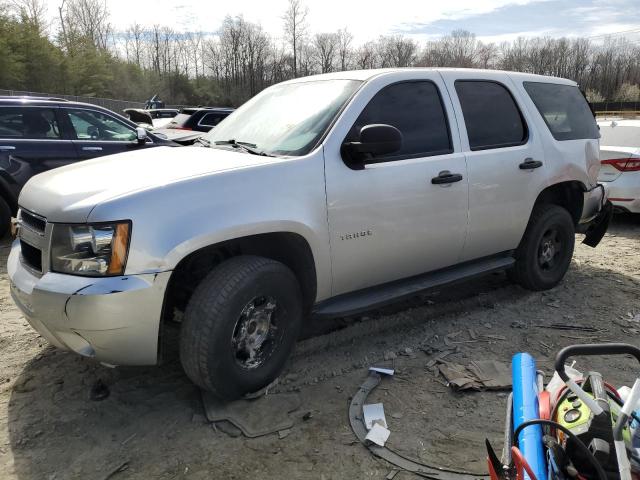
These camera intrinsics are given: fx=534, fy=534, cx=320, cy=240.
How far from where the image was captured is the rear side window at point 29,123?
667 centimetres

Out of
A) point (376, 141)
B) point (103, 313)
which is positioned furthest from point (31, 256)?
point (376, 141)

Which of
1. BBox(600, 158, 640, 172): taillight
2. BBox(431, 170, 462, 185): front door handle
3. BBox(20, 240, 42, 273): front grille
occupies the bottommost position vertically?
BBox(600, 158, 640, 172): taillight

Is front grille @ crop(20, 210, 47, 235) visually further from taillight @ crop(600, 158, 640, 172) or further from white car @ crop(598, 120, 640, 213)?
taillight @ crop(600, 158, 640, 172)

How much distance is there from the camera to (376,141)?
3.22 m

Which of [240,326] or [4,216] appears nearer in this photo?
[240,326]

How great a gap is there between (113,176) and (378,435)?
2.04 meters

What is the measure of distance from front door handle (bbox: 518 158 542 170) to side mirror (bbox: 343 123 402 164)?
1.66m

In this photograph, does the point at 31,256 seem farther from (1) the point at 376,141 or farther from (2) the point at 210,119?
(2) the point at 210,119

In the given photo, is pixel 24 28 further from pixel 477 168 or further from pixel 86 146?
pixel 477 168

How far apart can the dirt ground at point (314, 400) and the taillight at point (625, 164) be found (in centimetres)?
336

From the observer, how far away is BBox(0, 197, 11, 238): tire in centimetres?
661

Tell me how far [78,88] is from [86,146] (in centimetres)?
4874

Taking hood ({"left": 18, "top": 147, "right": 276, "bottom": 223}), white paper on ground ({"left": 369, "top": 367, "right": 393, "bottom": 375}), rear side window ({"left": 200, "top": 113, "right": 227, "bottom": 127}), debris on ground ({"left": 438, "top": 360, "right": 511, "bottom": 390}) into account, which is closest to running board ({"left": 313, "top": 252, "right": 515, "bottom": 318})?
white paper on ground ({"left": 369, "top": 367, "right": 393, "bottom": 375})

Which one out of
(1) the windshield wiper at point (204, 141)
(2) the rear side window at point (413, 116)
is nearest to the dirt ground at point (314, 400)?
(2) the rear side window at point (413, 116)
